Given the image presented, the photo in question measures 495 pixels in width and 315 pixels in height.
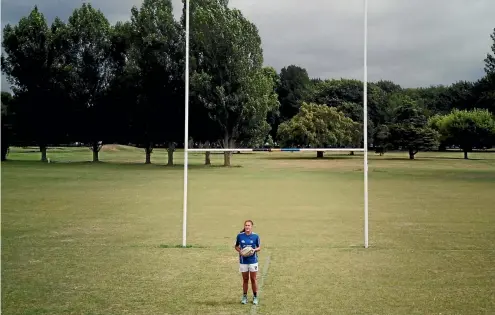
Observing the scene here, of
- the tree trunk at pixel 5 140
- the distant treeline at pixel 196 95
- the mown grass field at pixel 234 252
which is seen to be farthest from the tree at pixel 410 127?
the tree trunk at pixel 5 140

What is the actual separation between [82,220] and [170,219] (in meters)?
2.28

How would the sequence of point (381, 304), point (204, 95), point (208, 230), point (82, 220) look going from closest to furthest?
1. point (381, 304)
2. point (208, 230)
3. point (82, 220)
4. point (204, 95)

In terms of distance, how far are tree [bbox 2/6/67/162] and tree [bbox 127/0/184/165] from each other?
746 cm

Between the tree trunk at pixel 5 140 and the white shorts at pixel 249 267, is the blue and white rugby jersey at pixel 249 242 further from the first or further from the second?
the tree trunk at pixel 5 140

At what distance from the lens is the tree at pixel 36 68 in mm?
44062

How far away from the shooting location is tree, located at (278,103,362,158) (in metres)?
13.6

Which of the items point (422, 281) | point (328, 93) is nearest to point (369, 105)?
point (328, 93)

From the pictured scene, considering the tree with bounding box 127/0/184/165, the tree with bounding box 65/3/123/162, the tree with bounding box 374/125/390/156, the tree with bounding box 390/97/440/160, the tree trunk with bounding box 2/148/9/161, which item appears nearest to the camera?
the tree with bounding box 374/125/390/156

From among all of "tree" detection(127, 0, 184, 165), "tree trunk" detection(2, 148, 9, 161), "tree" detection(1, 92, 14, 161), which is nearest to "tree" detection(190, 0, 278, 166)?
"tree" detection(127, 0, 184, 165)

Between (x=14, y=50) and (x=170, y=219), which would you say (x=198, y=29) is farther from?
(x=14, y=50)

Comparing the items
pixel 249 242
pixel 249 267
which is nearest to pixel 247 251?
pixel 249 242

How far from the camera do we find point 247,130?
19.8 meters

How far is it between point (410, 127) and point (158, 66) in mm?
24303

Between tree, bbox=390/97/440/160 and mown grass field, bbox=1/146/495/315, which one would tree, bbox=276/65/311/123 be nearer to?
mown grass field, bbox=1/146/495/315
